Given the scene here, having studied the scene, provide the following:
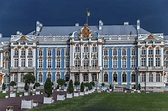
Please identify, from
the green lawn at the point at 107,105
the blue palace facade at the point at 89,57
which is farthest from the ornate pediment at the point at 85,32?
the green lawn at the point at 107,105

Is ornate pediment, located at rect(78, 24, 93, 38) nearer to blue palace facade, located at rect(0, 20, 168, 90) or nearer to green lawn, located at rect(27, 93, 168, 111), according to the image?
blue palace facade, located at rect(0, 20, 168, 90)

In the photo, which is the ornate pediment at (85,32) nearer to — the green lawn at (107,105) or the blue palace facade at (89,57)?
the blue palace facade at (89,57)

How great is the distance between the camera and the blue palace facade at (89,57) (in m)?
77.2

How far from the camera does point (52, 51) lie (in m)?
81.5

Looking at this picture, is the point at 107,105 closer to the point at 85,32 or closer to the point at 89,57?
the point at 89,57

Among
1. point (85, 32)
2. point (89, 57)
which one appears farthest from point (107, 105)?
point (85, 32)

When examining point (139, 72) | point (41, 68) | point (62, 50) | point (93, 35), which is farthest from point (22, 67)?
point (139, 72)

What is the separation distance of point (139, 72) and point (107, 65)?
→ 7433 millimetres

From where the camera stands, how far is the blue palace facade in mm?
77188

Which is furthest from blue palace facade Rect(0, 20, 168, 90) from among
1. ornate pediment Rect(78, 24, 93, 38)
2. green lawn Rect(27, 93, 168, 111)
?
green lawn Rect(27, 93, 168, 111)

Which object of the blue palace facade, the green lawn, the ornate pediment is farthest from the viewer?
the ornate pediment

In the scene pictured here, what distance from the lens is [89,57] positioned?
259ft

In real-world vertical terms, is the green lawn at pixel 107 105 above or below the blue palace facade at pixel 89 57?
below

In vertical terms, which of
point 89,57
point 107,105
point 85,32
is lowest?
point 107,105
